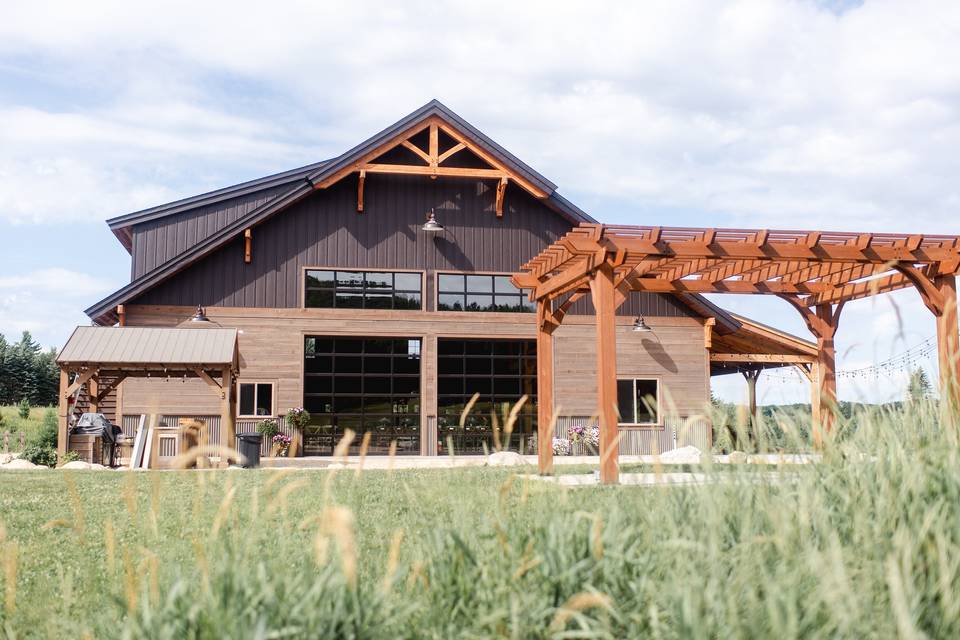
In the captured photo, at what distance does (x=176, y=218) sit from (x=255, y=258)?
3.11 m

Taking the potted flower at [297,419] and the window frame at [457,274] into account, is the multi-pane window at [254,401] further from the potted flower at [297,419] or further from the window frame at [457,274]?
the window frame at [457,274]

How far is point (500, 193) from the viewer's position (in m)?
21.1

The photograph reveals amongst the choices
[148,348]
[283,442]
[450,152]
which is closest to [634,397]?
[450,152]

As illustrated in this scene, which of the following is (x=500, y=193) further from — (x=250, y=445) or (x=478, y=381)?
(x=250, y=445)

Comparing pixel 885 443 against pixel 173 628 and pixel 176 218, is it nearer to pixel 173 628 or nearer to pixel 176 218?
pixel 173 628

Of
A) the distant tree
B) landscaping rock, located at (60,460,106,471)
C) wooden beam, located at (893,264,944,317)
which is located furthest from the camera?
landscaping rock, located at (60,460,106,471)

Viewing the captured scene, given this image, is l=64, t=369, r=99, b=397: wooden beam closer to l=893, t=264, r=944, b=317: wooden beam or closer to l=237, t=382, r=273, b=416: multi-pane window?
l=237, t=382, r=273, b=416: multi-pane window

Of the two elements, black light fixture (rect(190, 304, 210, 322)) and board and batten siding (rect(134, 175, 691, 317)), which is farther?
board and batten siding (rect(134, 175, 691, 317))

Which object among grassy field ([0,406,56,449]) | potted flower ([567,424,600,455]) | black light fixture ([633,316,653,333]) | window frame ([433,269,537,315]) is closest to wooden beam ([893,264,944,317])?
black light fixture ([633,316,653,333])

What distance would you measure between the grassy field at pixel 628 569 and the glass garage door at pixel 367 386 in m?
15.6

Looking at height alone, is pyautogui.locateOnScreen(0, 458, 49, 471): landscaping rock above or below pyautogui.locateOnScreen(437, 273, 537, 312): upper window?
below

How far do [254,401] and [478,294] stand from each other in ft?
17.7

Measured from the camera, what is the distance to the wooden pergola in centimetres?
1109

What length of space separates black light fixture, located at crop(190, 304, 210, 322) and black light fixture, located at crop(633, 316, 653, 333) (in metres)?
9.38
